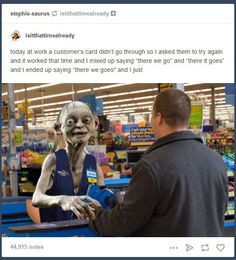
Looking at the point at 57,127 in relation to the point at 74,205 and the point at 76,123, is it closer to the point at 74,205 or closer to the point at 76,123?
the point at 76,123

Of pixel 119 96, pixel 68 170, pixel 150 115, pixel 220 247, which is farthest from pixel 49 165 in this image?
pixel 119 96

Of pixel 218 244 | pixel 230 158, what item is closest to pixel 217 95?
pixel 230 158

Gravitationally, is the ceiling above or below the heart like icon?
above

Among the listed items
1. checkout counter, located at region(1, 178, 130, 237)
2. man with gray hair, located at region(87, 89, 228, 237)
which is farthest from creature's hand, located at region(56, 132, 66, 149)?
man with gray hair, located at region(87, 89, 228, 237)

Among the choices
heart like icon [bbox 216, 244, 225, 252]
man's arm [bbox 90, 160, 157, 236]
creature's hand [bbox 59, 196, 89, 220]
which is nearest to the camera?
man's arm [bbox 90, 160, 157, 236]

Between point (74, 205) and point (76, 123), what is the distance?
0.43 m

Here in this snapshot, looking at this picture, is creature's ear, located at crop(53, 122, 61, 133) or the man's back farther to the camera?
creature's ear, located at crop(53, 122, 61, 133)

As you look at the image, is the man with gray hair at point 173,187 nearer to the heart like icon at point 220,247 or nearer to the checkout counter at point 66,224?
the heart like icon at point 220,247

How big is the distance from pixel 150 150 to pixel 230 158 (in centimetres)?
135

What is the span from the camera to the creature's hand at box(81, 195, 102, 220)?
5.95 ft

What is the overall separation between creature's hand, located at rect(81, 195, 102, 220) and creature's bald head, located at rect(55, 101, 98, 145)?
330mm

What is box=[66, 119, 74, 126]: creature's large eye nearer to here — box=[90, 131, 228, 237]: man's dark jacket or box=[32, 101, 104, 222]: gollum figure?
box=[32, 101, 104, 222]: gollum figure

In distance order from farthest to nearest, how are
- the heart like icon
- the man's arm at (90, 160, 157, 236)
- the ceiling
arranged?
the ceiling
the heart like icon
the man's arm at (90, 160, 157, 236)

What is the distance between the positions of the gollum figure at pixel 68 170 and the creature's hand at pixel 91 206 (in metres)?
0.05
